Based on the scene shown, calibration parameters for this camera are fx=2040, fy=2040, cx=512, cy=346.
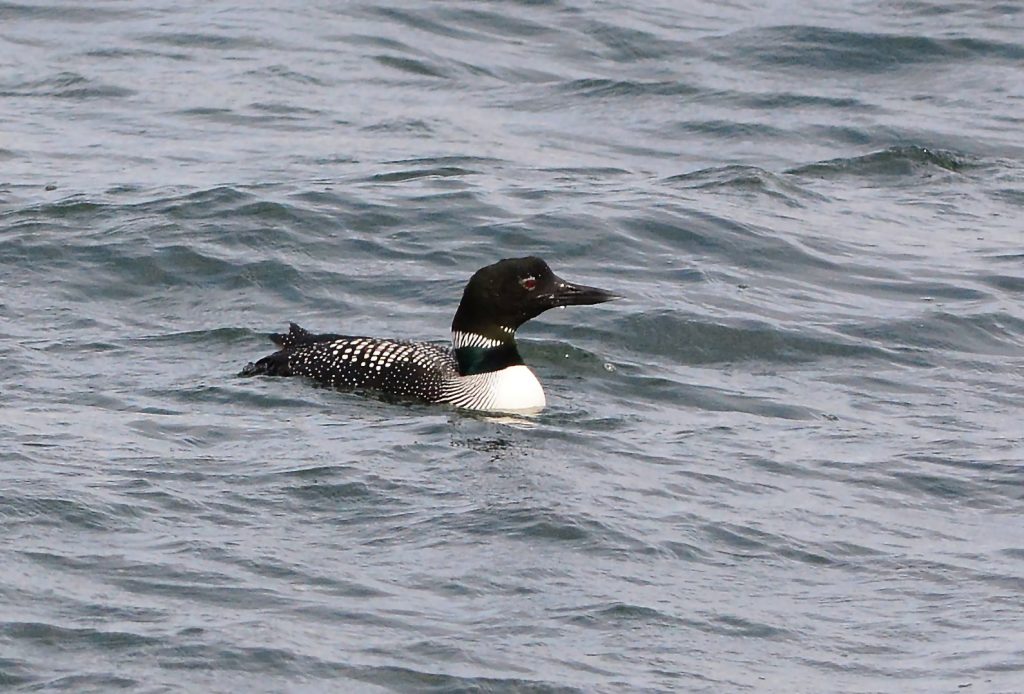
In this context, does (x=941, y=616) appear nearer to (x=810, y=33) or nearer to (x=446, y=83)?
(x=446, y=83)

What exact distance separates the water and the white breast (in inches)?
8.6

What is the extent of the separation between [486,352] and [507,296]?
0.93 feet

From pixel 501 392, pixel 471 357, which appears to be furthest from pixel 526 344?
pixel 501 392

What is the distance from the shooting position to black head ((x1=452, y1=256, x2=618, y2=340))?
962 centimetres

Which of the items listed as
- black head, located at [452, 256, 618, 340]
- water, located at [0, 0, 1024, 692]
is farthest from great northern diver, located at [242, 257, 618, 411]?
→ water, located at [0, 0, 1024, 692]

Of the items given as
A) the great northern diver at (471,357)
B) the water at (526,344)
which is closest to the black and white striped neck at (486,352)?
the great northern diver at (471,357)

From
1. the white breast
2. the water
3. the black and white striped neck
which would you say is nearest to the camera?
the water

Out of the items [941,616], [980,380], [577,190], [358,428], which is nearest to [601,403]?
[358,428]

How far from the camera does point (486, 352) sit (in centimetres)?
961

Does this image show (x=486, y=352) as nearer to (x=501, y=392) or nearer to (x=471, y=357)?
(x=471, y=357)

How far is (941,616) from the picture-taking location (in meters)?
6.82

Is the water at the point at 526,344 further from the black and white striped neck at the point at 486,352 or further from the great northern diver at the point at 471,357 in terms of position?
the black and white striped neck at the point at 486,352

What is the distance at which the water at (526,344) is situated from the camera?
21.2 ft

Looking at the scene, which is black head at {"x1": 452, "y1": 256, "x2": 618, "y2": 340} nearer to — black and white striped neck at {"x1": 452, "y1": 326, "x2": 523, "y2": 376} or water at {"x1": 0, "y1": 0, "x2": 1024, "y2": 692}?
black and white striped neck at {"x1": 452, "y1": 326, "x2": 523, "y2": 376}
